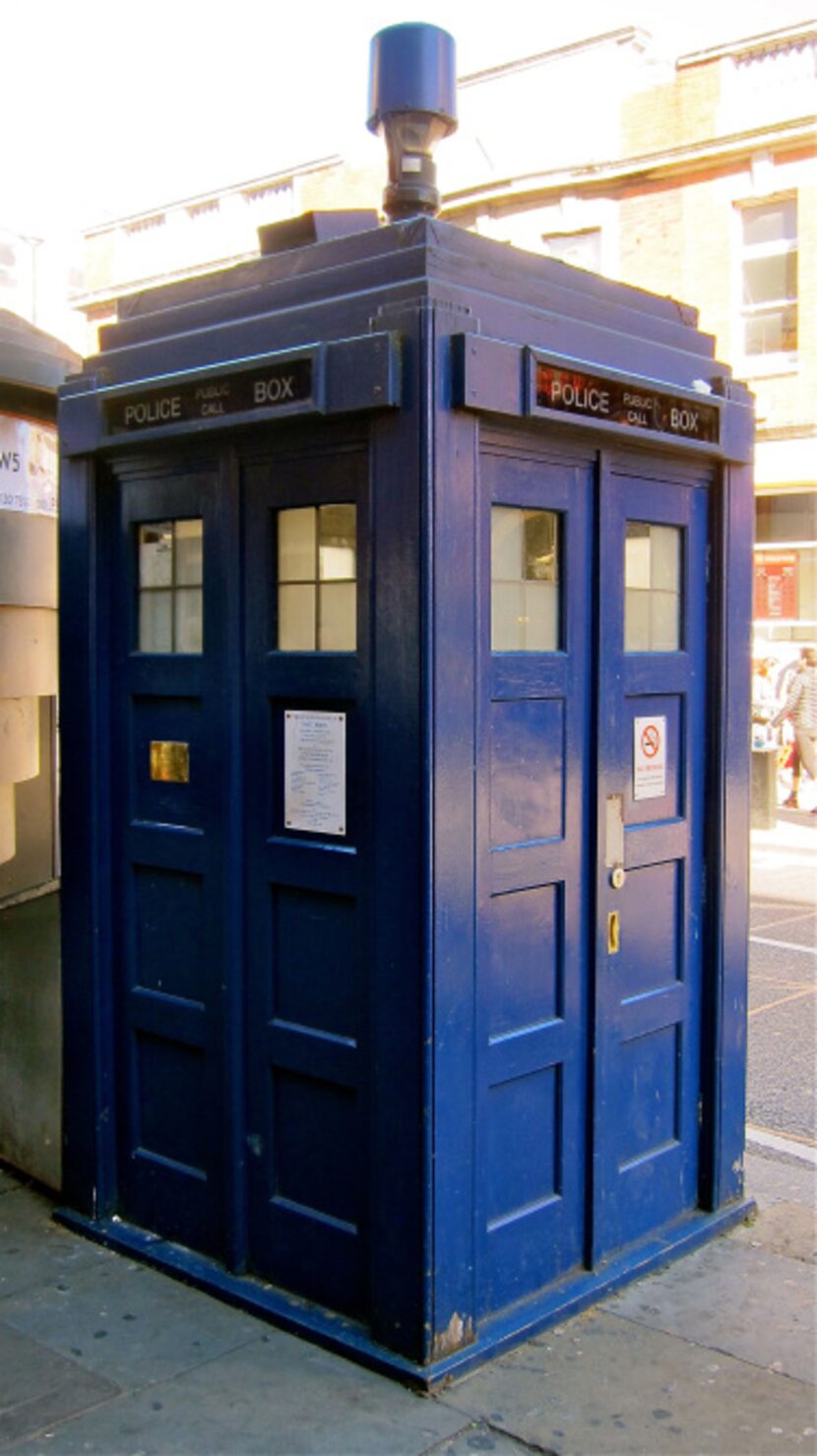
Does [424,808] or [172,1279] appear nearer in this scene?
[424,808]

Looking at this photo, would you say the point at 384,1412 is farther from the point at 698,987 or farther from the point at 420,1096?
the point at 698,987

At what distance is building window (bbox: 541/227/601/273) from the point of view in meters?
20.4

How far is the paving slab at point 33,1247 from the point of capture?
4145 mm

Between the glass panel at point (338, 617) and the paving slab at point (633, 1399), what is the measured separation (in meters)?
1.96

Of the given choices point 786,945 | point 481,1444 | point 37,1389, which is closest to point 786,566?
point 786,945

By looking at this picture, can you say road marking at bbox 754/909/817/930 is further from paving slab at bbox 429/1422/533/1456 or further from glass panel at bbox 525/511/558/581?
paving slab at bbox 429/1422/533/1456

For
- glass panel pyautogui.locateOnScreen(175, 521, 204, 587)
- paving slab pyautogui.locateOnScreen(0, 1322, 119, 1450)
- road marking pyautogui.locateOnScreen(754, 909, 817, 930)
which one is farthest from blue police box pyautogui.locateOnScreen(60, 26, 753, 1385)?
road marking pyautogui.locateOnScreen(754, 909, 817, 930)

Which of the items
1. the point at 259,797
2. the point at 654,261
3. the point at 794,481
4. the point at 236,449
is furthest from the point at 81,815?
the point at 654,261

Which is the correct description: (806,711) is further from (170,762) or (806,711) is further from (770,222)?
(170,762)

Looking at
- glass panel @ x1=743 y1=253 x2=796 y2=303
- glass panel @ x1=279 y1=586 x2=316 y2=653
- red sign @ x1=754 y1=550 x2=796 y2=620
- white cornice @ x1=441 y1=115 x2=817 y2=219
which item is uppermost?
white cornice @ x1=441 y1=115 x2=817 y2=219

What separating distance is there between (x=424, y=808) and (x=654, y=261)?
18171mm

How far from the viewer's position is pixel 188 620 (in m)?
4.19

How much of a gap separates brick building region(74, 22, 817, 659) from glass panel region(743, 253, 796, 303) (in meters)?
0.02

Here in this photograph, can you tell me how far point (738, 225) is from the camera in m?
19.2
